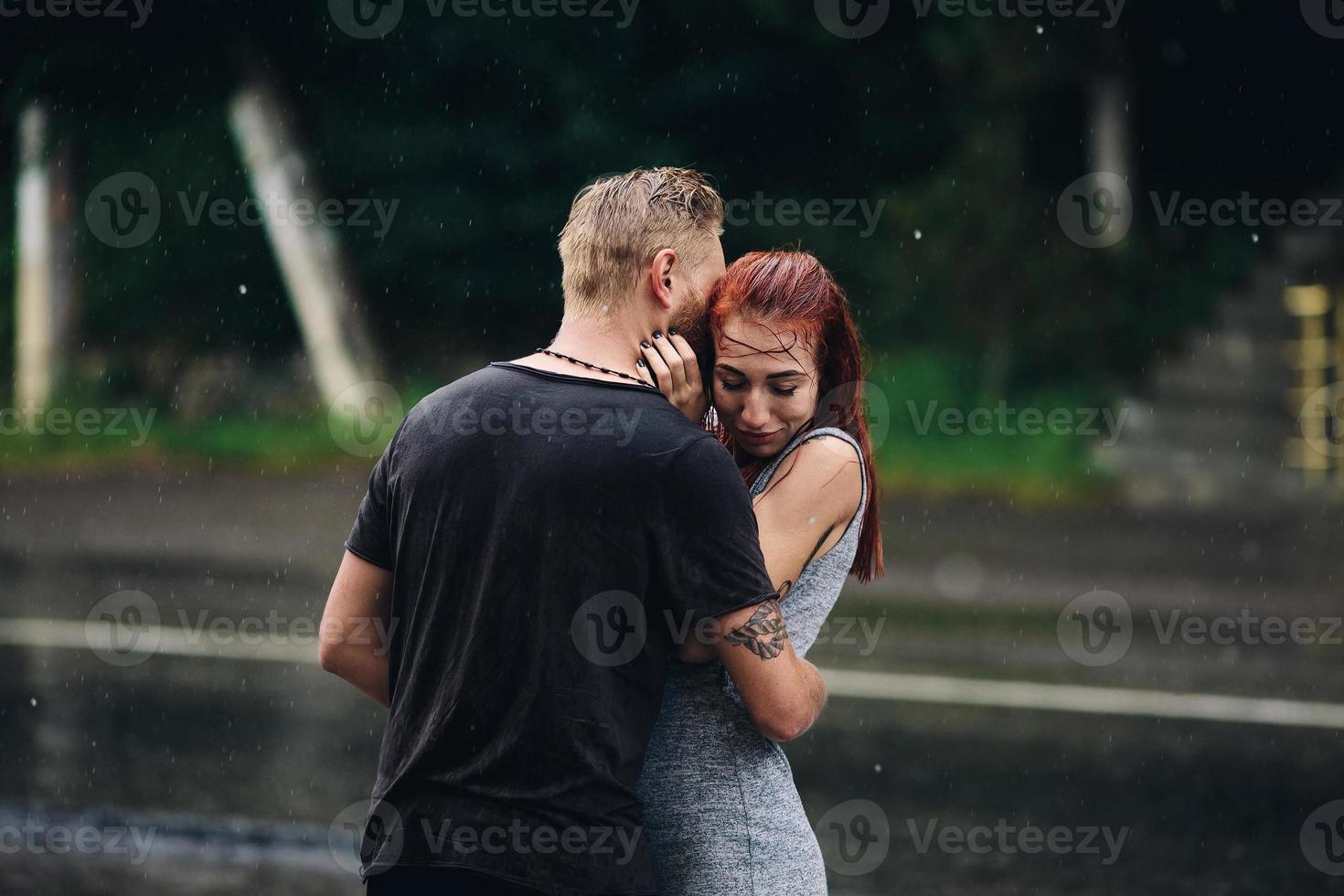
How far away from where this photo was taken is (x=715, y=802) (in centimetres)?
230

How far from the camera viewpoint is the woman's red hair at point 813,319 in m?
2.52

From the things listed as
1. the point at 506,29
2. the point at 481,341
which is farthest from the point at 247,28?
the point at 481,341

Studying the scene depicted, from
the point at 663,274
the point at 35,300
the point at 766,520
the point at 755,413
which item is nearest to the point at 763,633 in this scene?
the point at 766,520

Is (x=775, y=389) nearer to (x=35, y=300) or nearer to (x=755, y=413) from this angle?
(x=755, y=413)

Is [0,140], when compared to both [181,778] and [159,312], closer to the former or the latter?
[159,312]

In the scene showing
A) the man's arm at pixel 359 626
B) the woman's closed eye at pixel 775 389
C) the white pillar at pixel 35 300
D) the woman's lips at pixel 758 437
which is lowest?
the man's arm at pixel 359 626

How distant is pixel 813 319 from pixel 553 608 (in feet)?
2.48

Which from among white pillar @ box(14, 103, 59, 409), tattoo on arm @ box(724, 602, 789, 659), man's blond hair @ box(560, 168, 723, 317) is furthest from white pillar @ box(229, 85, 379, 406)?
tattoo on arm @ box(724, 602, 789, 659)

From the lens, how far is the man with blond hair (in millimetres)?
2113

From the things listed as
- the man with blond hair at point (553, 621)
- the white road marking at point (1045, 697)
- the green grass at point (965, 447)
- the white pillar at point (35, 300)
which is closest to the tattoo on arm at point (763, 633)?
the man with blond hair at point (553, 621)

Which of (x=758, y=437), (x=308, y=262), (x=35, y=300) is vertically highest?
(x=308, y=262)

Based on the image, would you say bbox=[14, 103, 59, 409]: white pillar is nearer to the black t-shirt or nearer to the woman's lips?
the woman's lips

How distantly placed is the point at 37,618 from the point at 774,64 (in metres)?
9.24

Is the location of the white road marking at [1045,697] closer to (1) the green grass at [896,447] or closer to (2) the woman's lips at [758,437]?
(1) the green grass at [896,447]
